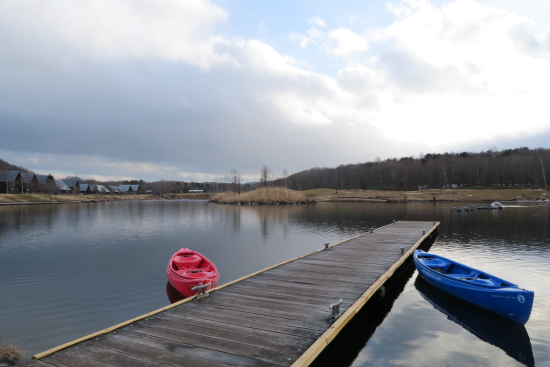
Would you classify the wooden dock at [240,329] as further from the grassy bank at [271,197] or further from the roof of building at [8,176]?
the roof of building at [8,176]

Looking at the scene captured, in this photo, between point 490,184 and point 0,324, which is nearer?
point 0,324

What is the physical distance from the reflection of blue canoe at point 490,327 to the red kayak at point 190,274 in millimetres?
7991

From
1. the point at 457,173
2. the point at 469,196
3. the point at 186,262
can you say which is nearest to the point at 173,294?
the point at 186,262

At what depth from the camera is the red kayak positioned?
1119 cm

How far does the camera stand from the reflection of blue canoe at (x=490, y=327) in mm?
7965

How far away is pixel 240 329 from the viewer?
6922 mm

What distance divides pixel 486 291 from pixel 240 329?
769 centimetres

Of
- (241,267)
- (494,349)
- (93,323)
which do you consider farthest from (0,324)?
(494,349)

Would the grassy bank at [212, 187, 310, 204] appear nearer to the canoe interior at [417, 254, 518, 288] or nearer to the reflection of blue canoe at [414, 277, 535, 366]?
the canoe interior at [417, 254, 518, 288]

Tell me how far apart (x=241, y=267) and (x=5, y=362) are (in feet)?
33.8

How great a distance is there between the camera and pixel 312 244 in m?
22.5

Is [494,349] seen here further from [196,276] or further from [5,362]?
[5,362]

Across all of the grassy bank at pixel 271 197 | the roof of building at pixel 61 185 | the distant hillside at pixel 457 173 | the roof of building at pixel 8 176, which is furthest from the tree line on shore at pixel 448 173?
the roof of building at pixel 8 176

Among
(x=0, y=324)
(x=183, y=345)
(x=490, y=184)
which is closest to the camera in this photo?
(x=183, y=345)
